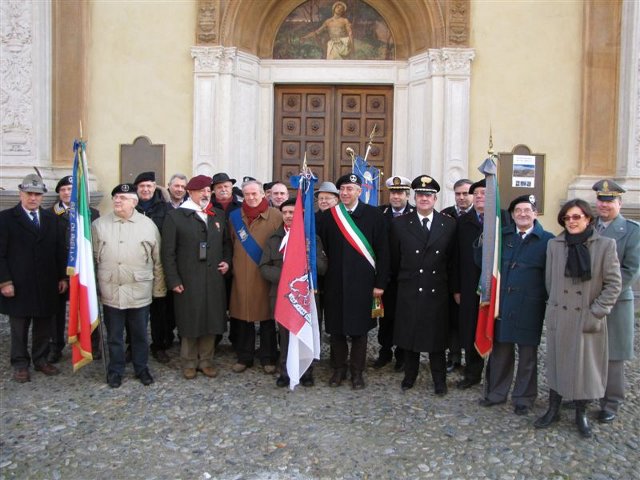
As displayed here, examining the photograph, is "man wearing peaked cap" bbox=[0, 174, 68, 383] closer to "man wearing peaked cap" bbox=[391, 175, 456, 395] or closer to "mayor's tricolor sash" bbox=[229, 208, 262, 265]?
"mayor's tricolor sash" bbox=[229, 208, 262, 265]

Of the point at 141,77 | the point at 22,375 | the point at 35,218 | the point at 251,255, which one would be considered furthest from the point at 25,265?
the point at 141,77

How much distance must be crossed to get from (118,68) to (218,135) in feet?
6.17

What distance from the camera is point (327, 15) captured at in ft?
35.9

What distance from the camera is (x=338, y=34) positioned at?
35.9ft

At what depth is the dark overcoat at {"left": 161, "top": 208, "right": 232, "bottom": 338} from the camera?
5.77 meters

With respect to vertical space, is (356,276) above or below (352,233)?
below

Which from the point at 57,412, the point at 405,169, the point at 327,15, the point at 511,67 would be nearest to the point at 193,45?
the point at 327,15

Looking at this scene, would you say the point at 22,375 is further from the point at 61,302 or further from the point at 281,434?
the point at 281,434

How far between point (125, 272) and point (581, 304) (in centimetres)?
362

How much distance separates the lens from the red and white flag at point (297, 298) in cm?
552

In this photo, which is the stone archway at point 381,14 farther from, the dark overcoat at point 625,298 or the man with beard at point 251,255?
the dark overcoat at point 625,298

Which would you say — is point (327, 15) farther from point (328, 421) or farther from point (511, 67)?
point (328, 421)

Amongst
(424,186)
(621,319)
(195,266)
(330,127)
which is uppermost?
(330,127)

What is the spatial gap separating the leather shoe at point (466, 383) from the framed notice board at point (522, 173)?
15.9 ft
